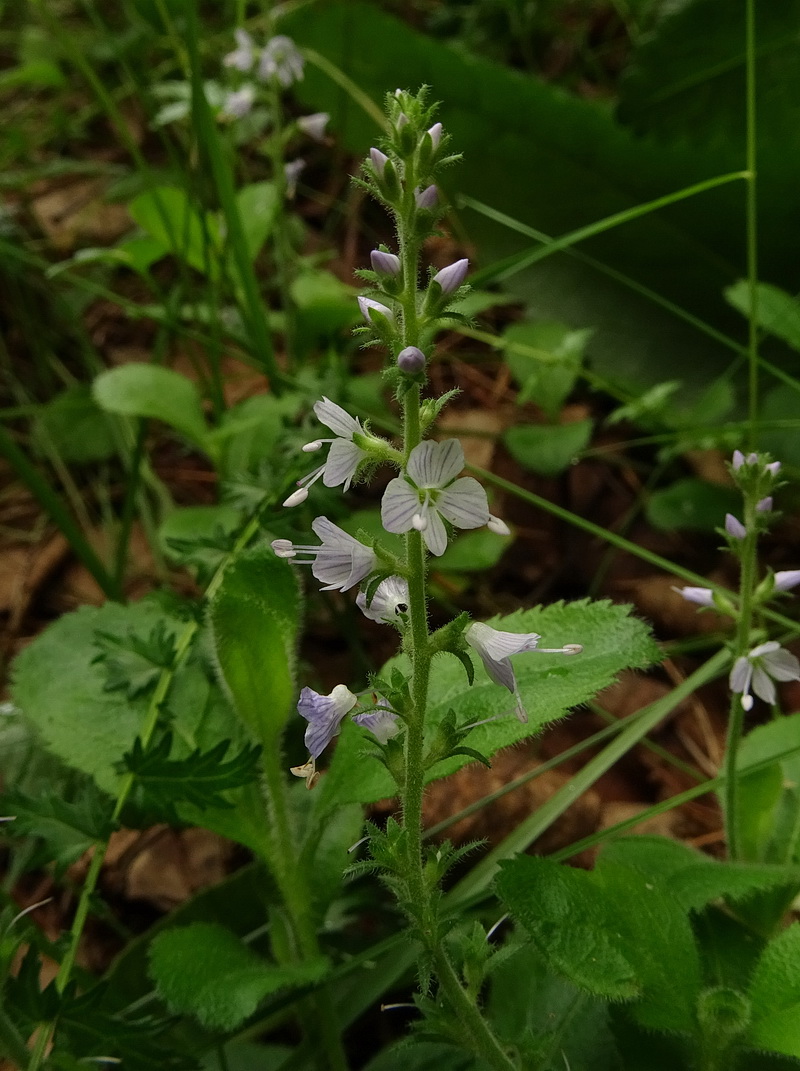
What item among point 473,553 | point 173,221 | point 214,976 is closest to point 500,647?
point 214,976

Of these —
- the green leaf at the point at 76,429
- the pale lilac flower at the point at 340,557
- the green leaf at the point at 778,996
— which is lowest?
the green leaf at the point at 76,429

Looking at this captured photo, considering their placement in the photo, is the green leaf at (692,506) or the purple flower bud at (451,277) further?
the green leaf at (692,506)

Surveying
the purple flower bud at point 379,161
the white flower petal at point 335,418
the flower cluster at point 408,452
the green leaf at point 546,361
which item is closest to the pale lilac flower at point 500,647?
the flower cluster at point 408,452

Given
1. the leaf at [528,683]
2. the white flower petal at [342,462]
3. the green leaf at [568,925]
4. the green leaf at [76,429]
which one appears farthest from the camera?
the green leaf at [76,429]

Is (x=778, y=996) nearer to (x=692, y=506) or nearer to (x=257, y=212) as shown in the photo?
(x=692, y=506)

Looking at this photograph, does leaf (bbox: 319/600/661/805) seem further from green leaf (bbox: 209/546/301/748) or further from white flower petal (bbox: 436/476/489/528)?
white flower petal (bbox: 436/476/489/528)

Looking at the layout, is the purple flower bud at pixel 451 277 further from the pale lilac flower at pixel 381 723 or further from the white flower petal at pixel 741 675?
the white flower petal at pixel 741 675

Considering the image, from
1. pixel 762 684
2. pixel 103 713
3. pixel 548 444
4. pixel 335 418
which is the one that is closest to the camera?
pixel 335 418

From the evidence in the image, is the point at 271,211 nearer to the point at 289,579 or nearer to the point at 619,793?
the point at 289,579
